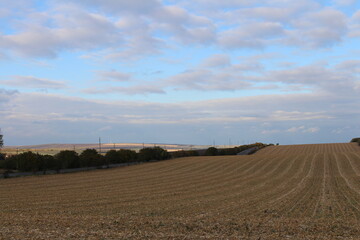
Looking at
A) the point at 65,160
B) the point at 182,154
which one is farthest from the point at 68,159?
the point at 182,154

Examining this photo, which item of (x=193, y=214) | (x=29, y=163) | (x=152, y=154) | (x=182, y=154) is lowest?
(x=193, y=214)

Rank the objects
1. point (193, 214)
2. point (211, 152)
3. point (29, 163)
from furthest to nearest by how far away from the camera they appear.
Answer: point (211, 152) < point (29, 163) < point (193, 214)

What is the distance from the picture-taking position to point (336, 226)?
19094 mm

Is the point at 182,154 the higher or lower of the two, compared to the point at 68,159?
lower

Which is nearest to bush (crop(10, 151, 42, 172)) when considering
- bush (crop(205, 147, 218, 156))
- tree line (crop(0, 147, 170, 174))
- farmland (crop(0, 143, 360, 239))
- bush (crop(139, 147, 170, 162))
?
tree line (crop(0, 147, 170, 174))

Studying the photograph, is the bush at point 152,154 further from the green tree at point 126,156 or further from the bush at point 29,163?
the bush at point 29,163

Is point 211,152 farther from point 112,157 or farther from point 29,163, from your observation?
point 29,163

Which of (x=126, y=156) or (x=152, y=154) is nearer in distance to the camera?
(x=126, y=156)

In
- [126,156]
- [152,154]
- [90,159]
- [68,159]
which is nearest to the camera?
[68,159]

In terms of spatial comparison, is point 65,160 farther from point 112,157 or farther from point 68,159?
point 112,157

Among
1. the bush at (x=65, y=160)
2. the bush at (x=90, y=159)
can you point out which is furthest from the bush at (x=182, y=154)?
the bush at (x=65, y=160)

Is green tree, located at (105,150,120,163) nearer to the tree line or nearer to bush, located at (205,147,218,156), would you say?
the tree line

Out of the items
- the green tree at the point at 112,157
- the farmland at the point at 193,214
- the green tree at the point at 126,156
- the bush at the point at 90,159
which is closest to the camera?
the farmland at the point at 193,214

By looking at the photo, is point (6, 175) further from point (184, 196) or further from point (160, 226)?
point (160, 226)
